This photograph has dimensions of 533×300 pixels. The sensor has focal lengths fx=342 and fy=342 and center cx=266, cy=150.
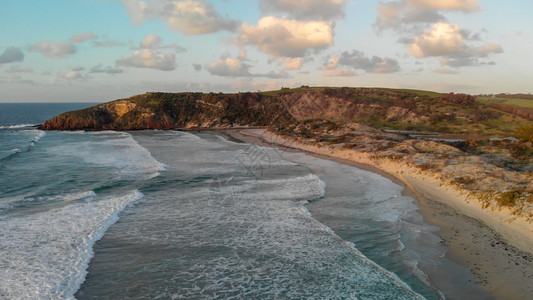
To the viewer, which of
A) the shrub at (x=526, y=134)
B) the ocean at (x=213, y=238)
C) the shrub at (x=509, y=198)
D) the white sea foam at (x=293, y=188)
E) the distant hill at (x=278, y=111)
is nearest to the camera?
the ocean at (x=213, y=238)

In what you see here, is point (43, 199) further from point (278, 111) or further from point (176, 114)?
point (278, 111)

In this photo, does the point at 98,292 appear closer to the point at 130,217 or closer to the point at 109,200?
the point at 130,217

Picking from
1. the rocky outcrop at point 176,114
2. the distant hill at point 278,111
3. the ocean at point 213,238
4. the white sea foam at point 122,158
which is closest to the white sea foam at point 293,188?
the ocean at point 213,238

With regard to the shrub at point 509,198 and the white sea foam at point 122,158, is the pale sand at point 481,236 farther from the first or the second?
the white sea foam at point 122,158

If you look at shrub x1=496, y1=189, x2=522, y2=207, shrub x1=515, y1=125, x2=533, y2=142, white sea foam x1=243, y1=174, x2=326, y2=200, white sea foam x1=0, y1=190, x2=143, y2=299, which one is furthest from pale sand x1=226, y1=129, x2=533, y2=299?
shrub x1=515, y1=125, x2=533, y2=142

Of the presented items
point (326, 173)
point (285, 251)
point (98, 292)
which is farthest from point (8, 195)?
point (326, 173)

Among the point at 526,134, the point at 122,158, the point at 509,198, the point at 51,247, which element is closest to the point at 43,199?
the point at 51,247
